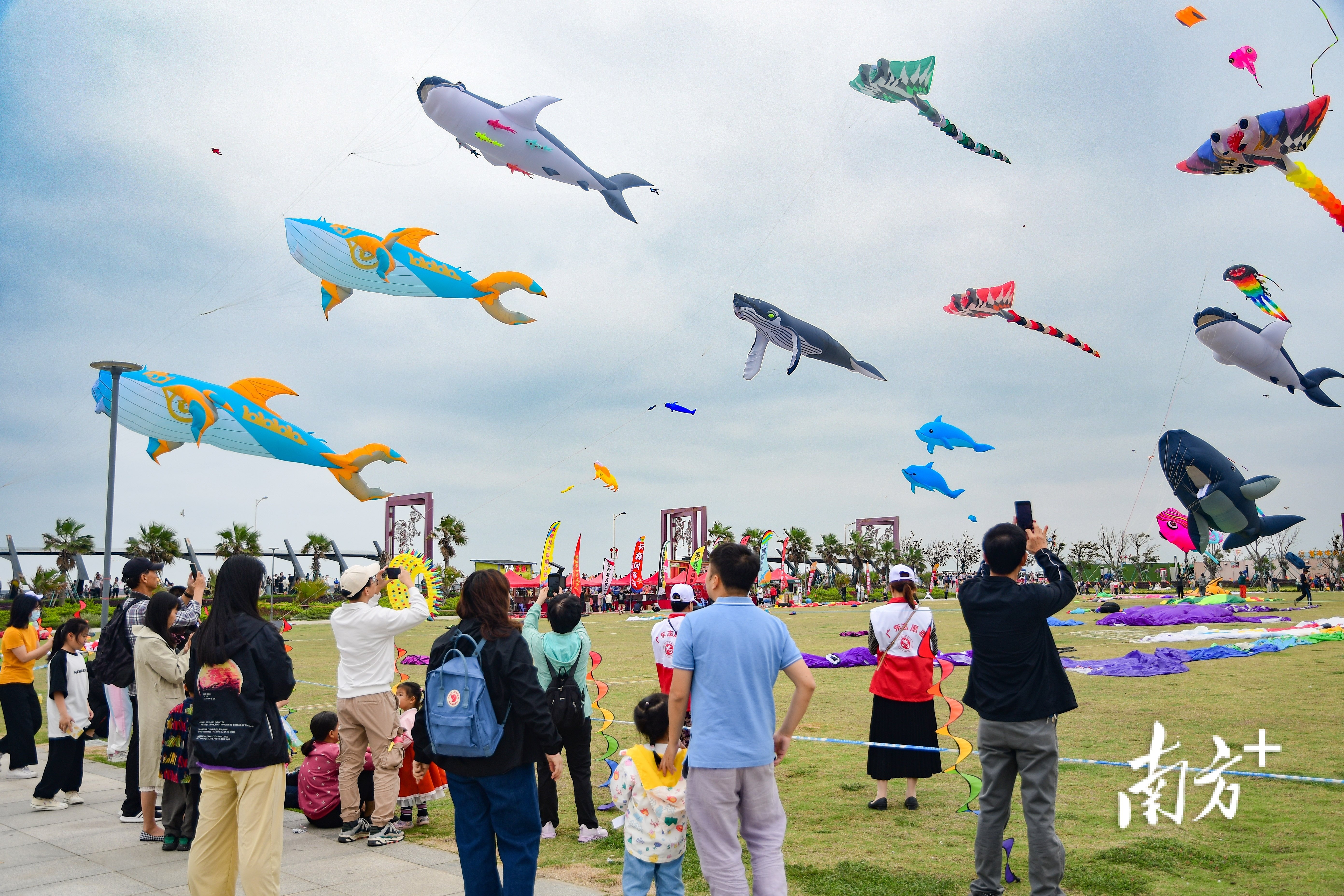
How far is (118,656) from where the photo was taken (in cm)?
631

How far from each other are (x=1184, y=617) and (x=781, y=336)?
54.6 feet

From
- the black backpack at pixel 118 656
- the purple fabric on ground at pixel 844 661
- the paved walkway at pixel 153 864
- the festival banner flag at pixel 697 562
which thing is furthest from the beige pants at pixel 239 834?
the festival banner flag at pixel 697 562

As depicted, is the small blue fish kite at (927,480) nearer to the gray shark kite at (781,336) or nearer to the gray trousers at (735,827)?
the gray shark kite at (781,336)

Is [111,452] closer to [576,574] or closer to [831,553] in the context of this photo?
[576,574]

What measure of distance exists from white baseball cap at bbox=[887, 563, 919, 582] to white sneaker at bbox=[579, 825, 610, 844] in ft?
9.13

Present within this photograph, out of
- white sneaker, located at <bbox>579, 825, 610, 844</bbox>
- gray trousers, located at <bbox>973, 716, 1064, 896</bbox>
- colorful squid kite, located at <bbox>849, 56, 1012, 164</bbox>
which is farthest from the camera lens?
colorful squid kite, located at <bbox>849, 56, 1012, 164</bbox>

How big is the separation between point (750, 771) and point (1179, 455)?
641 inches

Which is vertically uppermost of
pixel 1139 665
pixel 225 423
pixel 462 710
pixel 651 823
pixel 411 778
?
pixel 225 423

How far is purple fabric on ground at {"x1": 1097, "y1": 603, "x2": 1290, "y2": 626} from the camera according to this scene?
24453 millimetres

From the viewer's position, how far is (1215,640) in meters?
19.2

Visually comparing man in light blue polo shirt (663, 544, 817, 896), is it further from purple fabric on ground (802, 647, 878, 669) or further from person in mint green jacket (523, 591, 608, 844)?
purple fabric on ground (802, 647, 878, 669)

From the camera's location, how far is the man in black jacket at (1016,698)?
4.24 metres

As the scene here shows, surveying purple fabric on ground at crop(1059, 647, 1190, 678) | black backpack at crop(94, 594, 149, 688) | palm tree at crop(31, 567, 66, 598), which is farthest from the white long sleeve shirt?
palm tree at crop(31, 567, 66, 598)

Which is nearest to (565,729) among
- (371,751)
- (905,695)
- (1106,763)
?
(371,751)
